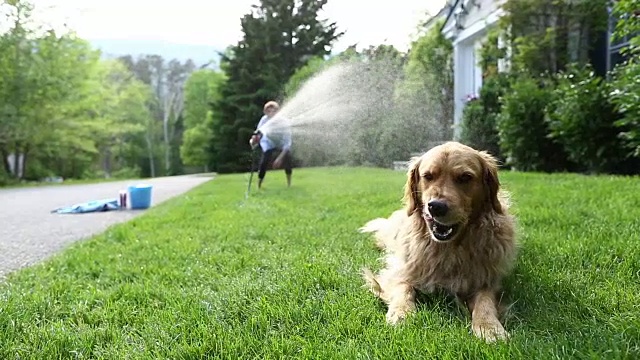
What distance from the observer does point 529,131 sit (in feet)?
30.5

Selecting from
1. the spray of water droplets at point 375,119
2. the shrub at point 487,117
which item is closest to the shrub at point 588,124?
the shrub at point 487,117

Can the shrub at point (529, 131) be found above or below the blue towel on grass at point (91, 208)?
above

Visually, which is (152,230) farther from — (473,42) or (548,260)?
(473,42)

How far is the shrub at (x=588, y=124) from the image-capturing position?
7.63m

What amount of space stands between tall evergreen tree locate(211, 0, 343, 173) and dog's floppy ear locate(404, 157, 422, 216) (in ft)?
79.6

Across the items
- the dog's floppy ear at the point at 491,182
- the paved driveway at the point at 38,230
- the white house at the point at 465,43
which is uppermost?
the white house at the point at 465,43

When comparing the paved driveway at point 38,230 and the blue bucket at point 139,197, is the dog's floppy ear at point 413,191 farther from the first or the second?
the blue bucket at point 139,197

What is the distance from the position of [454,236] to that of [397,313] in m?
0.53

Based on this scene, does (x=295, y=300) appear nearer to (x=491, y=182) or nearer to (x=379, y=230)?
(x=491, y=182)

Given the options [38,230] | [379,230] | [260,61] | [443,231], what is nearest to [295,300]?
[443,231]

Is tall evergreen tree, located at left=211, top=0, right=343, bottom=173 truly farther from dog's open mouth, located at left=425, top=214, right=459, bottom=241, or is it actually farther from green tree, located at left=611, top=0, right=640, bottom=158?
dog's open mouth, located at left=425, top=214, right=459, bottom=241

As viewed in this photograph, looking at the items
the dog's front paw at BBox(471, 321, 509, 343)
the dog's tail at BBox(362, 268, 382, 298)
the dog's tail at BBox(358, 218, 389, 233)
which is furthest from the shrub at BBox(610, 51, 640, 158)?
the dog's front paw at BBox(471, 321, 509, 343)

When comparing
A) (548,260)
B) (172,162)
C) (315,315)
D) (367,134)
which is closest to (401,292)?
(315,315)

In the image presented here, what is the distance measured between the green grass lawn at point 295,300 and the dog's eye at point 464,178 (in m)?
0.58
